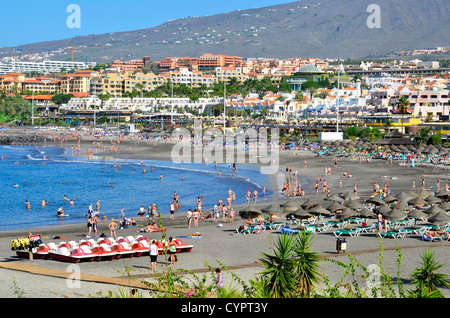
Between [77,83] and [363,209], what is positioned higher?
[77,83]

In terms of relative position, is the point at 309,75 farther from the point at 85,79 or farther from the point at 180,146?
the point at 180,146

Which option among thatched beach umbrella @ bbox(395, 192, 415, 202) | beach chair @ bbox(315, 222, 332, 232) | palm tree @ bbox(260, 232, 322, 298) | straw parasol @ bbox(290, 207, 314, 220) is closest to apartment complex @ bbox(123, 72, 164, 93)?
thatched beach umbrella @ bbox(395, 192, 415, 202)

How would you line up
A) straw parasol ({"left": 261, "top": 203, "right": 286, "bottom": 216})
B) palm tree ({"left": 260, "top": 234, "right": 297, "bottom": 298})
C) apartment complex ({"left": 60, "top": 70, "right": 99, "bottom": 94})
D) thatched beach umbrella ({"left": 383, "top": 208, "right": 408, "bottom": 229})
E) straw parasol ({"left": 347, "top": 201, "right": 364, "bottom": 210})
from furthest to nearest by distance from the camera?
apartment complex ({"left": 60, "top": 70, "right": 99, "bottom": 94})
straw parasol ({"left": 347, "top": 201, "right": 364, "bottom": 210})
straw parasol ({"left": 261, "top": 203, "right": 286, "bottom": 216})
thatched beach umbrella ({"left": 383, "top": 208, "right": 408, "bottom": 229})
palm tree ({"left": 260, "top": 234, "right": 297, "bottom": 298})

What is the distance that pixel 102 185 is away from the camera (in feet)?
152

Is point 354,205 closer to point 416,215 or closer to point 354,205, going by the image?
point 354,205

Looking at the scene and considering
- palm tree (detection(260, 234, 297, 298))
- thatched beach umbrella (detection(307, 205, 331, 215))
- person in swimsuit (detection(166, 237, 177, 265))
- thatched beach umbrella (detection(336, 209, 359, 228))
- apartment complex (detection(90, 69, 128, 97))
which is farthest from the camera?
apartment complex (detection(90, 69, 128, 97))

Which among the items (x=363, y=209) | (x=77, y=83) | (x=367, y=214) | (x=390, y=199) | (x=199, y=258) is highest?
(x=77, y=83)

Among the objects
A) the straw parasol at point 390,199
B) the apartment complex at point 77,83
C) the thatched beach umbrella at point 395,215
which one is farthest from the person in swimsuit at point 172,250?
the apartment complex at point 77,83

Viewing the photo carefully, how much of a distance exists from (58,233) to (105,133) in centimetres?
8298

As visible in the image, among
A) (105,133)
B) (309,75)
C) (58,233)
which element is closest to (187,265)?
(58,233)

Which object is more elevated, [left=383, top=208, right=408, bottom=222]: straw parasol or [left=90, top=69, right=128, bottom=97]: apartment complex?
[left=90, top=69, right=128, bottom=97]: apartment complex

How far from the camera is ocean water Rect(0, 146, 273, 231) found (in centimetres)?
3453

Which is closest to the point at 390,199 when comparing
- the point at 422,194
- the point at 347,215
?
the point at 422,194

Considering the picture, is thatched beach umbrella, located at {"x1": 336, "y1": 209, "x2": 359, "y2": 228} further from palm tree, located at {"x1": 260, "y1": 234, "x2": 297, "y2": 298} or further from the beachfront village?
the beachfront village
